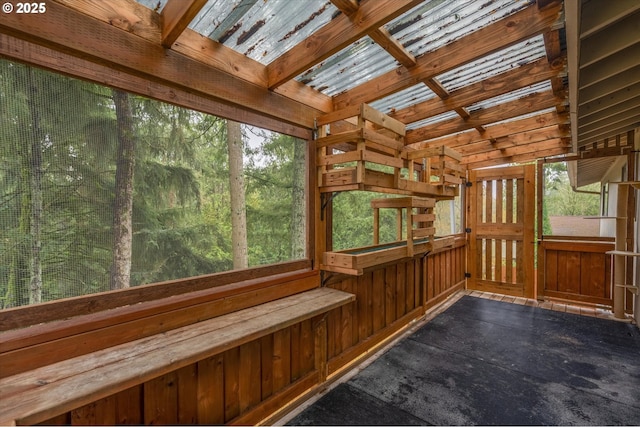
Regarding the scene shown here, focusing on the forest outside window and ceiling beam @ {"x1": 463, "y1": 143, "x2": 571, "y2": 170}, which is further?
ceiling beam @ {"x1": 463, "y1": 143, "x2": 571, "y2": 170}

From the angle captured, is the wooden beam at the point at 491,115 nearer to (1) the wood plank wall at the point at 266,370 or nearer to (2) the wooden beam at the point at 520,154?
(1) the wood plank wall at the point at 266,370

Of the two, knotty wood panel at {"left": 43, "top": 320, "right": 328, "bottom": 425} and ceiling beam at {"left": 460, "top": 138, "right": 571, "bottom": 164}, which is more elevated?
ceiling beam at {"left": 460, "top": 138, "right": 571, "bottom": 164}

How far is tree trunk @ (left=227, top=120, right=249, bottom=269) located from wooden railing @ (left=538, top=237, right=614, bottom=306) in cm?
470

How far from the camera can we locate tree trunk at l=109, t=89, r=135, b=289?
1329 mm

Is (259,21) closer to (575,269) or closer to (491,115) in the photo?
(491,115)

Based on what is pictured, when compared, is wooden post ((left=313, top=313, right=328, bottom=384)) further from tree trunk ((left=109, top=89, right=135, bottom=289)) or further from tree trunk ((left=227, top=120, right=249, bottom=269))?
tree trunk ((left=109, top=89, right=135, bottom=289))

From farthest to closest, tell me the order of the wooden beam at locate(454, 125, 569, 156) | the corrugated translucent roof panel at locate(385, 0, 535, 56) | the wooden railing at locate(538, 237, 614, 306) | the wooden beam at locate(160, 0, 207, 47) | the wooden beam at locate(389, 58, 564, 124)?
1. the wooden railing at locate(538, 237, 614, 306)
2. the wooden beam at locate(454, 125, 569, 156)
3. the wooden beam at locate(389, 58, 564, 124)
4. the corrugated translucent roof panel at locate(385, 0, 535, 56)
5. the wooden beam at locate(160, 0, 207, 47)

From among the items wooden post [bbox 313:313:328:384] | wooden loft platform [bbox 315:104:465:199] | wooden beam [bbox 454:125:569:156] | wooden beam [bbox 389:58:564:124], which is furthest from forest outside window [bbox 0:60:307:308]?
wooden beam [bbox 454:125:569:156]

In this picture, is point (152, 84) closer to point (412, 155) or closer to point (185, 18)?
point (185, 18)

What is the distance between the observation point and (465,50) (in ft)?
5.92

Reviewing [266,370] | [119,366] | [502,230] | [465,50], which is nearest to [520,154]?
Result: [502,230]

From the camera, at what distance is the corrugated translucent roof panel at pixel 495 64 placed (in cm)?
198

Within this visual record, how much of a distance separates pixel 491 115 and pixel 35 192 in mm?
3542

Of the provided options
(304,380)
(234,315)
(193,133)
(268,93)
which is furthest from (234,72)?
(304,380)
